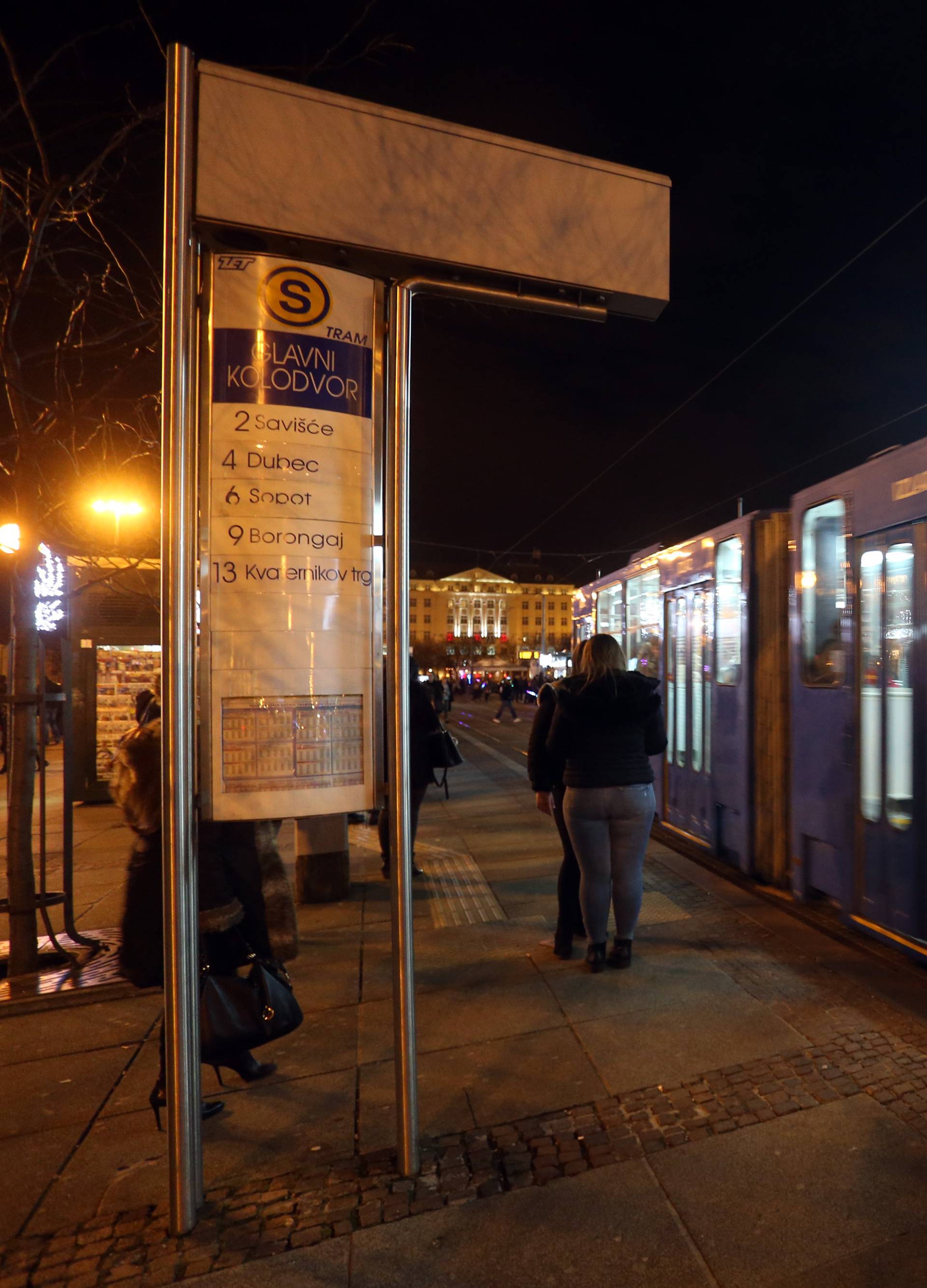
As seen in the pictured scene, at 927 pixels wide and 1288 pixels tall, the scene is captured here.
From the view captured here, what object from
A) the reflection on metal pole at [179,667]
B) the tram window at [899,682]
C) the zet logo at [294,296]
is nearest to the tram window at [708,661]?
the tram window at [899,682]

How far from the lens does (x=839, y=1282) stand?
6.86ft

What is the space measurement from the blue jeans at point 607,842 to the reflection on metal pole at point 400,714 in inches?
67.6

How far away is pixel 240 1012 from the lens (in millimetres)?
2689

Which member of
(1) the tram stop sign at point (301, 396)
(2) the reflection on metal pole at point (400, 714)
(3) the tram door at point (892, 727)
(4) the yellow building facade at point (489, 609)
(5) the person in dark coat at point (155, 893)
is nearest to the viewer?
(1) the tram stop sign at point (301, 396)

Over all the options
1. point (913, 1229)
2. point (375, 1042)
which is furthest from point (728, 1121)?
point (375, 1042)

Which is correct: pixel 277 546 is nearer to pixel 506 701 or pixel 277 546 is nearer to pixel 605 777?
pixel 605 777

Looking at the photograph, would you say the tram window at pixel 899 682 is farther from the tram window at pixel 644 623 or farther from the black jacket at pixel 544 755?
the tram window at pixel 644 623

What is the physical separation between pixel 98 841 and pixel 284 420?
7.40 m

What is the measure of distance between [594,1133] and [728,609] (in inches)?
169

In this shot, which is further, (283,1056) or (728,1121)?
(283,1056)

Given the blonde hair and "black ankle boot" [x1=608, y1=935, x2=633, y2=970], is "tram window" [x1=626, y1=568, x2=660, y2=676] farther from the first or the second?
"black ankle boot" [x1=608, y1=935, x2=633, y2=970]

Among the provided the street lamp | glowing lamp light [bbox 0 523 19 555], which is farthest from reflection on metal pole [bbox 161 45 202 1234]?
the street lamp

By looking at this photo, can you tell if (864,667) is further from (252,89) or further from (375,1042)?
(252,89)

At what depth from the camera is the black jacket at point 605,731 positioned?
4.05 m
